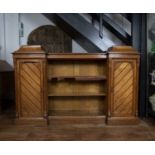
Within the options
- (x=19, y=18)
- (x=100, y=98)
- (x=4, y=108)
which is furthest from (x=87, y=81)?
(x=19, y=18)

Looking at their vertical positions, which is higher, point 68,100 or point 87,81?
point 87,81

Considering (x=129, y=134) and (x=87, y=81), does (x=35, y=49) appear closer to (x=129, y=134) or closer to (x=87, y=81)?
(x=87, y=81)

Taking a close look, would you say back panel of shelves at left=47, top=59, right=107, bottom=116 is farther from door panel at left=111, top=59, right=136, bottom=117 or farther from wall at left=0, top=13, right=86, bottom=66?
wall at left=0, top=13, right=86, bottom=66

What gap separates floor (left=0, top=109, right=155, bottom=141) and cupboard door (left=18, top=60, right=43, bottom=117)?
0.74ft

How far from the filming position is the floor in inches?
103

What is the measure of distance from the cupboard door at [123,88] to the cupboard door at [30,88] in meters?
1.04

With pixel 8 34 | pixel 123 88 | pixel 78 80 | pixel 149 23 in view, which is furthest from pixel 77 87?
pixel 8 34

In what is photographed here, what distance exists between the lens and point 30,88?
3.12 metres

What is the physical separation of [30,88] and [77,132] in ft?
3.01

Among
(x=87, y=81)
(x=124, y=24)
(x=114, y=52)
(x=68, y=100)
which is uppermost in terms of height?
(x=124, y=24)

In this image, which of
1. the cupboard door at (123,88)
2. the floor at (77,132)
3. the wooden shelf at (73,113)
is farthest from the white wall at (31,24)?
the floor at (77,132)

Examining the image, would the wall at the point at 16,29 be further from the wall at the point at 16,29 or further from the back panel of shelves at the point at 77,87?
the back panel of shelves at the point at 77,87

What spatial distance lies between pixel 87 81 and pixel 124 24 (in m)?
1.97

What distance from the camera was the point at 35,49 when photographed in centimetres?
308
